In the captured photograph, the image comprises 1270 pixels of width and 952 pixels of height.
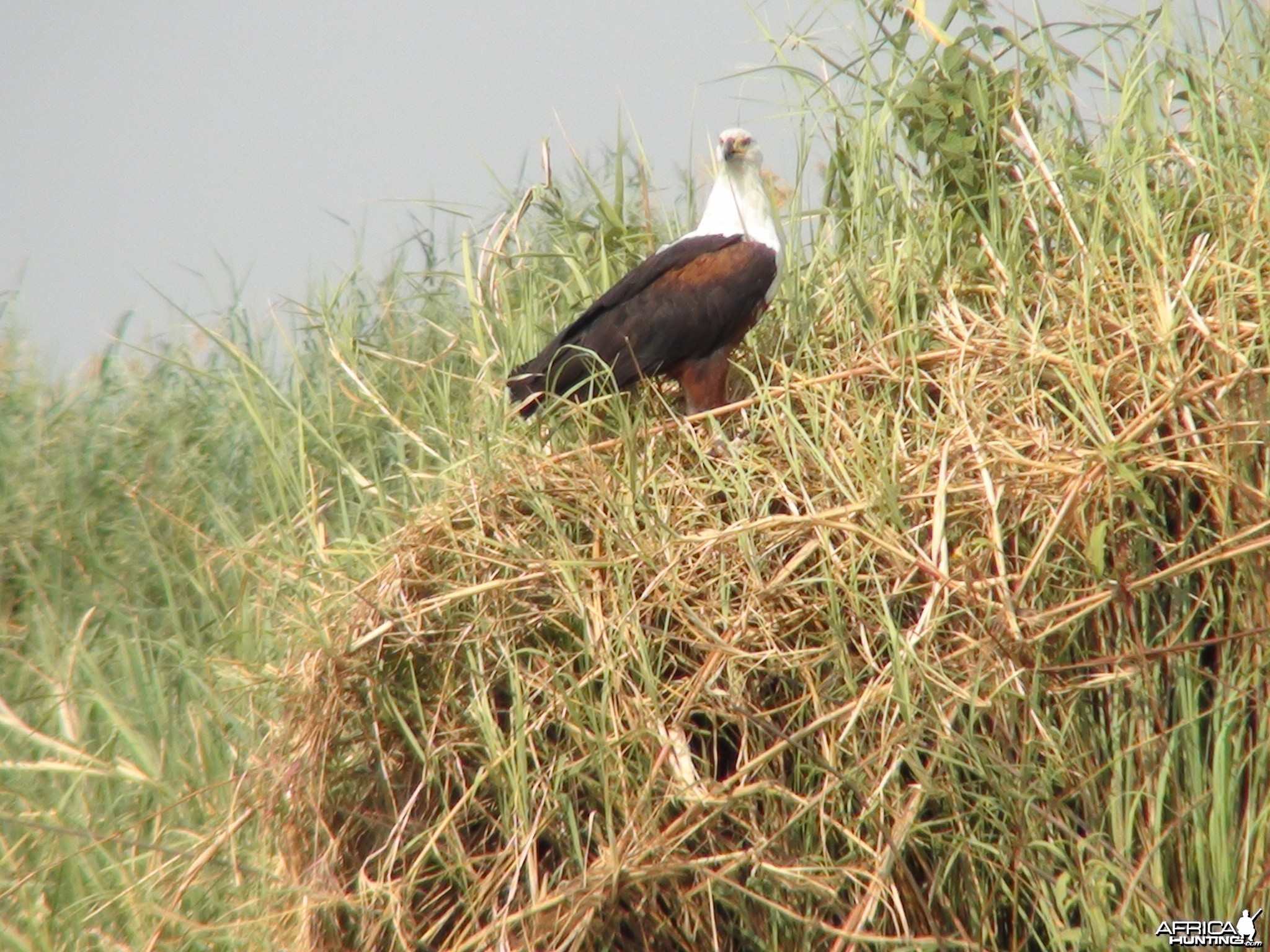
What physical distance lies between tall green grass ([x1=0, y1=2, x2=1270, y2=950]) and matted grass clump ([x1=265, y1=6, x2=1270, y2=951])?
1 centimetres

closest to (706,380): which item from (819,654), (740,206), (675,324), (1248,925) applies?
(675,324)

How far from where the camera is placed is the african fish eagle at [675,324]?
310 centimetres

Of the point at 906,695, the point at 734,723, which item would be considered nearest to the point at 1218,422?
the point at 906,695

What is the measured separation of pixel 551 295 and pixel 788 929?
6.48 ft

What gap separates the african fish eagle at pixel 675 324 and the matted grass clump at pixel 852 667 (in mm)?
270

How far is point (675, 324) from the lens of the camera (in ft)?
10.1

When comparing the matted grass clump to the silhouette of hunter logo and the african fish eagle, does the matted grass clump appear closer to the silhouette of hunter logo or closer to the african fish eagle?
the silhouette of hunter logo

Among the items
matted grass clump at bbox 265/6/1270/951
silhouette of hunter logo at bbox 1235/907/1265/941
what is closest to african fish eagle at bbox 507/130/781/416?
matted grass clump at bbox 265/6/1270/951

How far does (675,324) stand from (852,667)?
1.06 m

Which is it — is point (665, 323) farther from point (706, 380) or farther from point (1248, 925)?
point (1248, 925)

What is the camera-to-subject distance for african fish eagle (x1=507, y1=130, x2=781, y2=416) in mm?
3098

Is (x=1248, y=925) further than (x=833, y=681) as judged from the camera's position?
No

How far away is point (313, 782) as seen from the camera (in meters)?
2.53

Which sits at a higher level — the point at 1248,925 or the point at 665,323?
the point at 665,323
